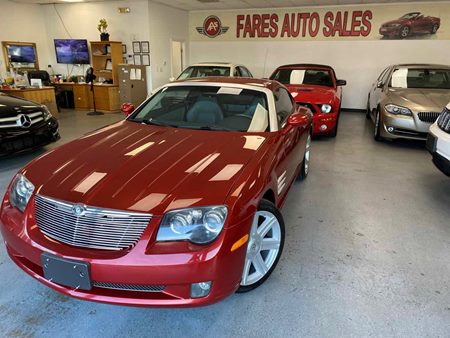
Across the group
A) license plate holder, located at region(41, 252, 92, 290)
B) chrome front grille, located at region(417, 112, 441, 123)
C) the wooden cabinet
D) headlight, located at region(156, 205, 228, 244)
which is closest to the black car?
license plate holder, located at region(41, 252, 92, 290)

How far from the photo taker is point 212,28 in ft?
34.8

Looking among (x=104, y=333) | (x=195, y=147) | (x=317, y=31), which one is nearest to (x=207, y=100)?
(x=195, y=147)

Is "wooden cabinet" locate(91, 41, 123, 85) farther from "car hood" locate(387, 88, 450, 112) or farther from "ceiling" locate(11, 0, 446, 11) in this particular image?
"car hood" locate(387, 88, 450, 112)

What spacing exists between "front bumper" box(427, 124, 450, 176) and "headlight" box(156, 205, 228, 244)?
261 centimetres

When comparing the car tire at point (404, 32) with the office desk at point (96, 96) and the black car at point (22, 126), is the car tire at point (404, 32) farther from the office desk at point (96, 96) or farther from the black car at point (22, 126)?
the black car at point (22, 126)

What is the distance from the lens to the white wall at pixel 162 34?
8.95m

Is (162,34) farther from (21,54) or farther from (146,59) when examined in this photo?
(21,54)

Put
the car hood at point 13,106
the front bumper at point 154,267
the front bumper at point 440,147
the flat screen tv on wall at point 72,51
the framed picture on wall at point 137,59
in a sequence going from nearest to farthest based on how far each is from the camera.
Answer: the front bumper at point 154,267 → the front bumper at point 440,147 → the car hood at point 13,106 → the framed picture on wall at point 137,59 → the flat screen tv on wall at point 72,51

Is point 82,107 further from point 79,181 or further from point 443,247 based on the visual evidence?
point 443,247

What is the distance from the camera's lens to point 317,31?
9516mm

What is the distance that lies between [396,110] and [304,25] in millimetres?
5488

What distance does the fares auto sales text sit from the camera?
29.9 feet

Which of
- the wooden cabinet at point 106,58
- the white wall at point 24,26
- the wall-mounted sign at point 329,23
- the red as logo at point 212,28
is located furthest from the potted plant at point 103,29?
the red as logo at point 212,28

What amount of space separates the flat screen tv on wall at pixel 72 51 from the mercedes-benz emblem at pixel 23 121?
18.6 ft
